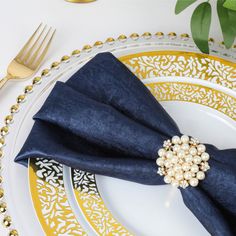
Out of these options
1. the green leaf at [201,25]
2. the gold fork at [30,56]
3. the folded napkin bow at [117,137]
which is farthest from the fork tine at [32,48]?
the green leaf at [201,25]

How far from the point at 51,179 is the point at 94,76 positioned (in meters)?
0.15

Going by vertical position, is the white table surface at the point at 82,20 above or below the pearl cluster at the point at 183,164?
above

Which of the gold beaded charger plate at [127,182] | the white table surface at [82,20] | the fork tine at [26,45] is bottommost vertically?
the gold beaded charger plate at [127,182]

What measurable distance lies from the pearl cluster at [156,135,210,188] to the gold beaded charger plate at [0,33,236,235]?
5 centimetres

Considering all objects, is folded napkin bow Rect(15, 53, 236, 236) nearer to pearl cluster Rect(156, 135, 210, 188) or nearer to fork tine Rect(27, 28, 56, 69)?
pearl cluster Rect(156, 135, 210, 188)

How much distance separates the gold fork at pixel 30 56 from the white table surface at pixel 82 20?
0.05 ft

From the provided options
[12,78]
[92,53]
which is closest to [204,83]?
[92,53]

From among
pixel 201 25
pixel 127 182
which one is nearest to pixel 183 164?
pixel 127 182

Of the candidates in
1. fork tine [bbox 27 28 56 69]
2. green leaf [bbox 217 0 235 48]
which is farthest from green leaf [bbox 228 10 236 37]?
fork tine [bbox 27 28 56 69]

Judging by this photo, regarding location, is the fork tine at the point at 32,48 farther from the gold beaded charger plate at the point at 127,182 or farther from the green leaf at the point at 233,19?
the green leaf at the point at 233,19

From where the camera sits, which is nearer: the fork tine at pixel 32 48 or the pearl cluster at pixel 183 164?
the pearl cluster at pixel 183 164

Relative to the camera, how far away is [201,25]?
0.56 metres

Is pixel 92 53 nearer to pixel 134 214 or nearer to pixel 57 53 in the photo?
pixel 57 53

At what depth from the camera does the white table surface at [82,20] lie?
72 centimetres
